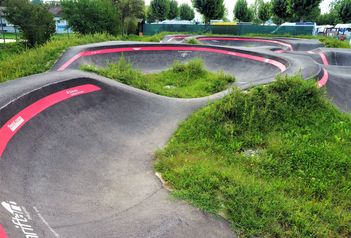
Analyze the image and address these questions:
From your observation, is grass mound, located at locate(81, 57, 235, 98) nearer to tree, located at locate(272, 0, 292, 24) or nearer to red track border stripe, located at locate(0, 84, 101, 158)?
red track border stripe, located at locate(0, 84, 101, 158)

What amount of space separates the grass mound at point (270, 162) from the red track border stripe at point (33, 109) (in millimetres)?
3092

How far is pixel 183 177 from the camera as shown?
591 centimetres

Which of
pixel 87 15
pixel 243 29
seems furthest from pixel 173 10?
pixel 87 15

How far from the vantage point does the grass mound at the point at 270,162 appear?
16.6 ft

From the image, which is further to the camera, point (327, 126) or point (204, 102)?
point (204, 102)

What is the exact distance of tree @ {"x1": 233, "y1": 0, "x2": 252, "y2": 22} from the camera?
63.4m

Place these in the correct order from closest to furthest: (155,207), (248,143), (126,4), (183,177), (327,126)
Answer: (155,207) → (183,177) → (248,143) → (327,126) → (126,4)

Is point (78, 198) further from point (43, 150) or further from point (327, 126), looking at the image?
point (327, 126)

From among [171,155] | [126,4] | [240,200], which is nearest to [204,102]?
[171,155]

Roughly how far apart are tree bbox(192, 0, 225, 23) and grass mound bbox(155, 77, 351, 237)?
41.6 meters

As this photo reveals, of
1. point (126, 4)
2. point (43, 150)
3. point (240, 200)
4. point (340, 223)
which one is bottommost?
point (340, 223)

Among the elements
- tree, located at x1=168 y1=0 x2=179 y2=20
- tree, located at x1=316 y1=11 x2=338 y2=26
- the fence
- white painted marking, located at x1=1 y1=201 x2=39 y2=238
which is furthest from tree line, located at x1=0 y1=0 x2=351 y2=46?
white painted marking, located at x1=1 y1=201 x2=39 y2=238

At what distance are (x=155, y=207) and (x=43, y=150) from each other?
273 centimetres

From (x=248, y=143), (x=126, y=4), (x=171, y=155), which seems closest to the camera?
(x=171, y=155)
